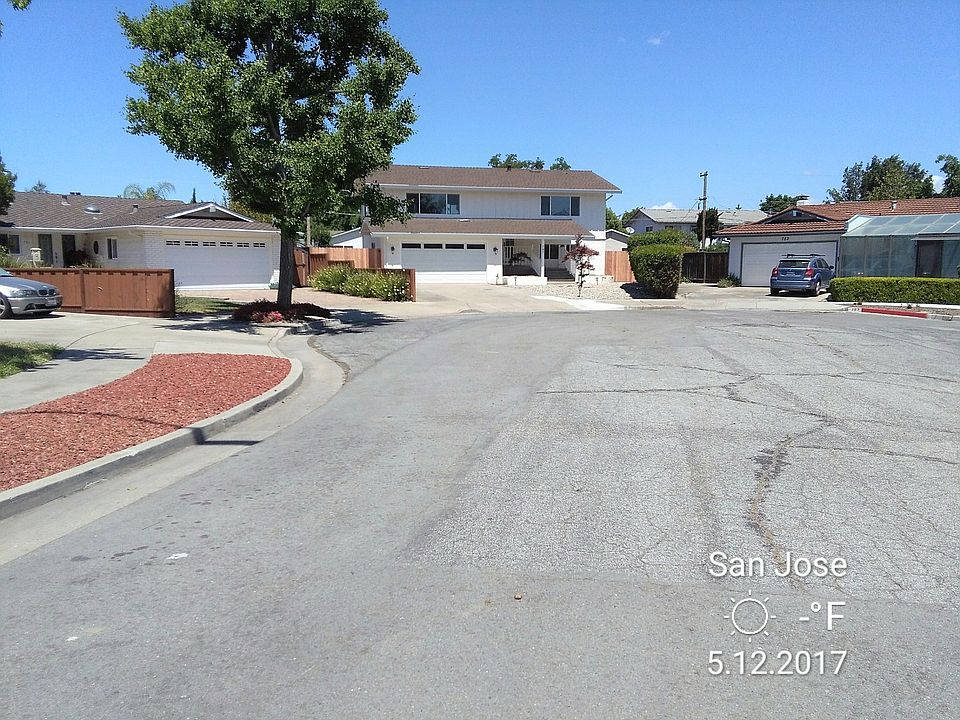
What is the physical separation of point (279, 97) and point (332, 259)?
20.9 meters

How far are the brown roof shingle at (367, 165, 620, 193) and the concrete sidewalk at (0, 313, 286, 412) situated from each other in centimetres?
2678

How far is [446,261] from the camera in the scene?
43.7 metres

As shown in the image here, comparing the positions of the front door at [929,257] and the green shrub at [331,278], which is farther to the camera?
the green shrub at [331,278]

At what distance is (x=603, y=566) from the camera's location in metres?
4.70

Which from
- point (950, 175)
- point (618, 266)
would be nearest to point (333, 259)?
point (618, 266)

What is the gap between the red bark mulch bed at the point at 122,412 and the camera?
696 centimetres

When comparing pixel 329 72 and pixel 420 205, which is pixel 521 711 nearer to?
pixel 329 72

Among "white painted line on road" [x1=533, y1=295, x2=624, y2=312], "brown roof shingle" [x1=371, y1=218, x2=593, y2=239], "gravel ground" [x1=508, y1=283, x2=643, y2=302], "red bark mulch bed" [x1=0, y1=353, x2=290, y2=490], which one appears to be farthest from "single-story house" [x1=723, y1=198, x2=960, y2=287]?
"red bark mulch bed" [x1=0, y1=353, x2=290, y2=490]

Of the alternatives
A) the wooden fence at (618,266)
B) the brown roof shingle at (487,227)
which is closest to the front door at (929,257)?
the wooden fence at (618,266)

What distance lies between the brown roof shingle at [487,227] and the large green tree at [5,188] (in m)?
17.3

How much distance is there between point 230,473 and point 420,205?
40.5m

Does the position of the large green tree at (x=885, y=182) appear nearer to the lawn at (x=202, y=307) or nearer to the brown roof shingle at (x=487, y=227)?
the brown roof shingle at (x=487, y=227)

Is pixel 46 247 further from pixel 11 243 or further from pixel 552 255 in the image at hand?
pixel 552 255

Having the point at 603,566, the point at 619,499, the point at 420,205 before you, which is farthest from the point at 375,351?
the point at 420,205
